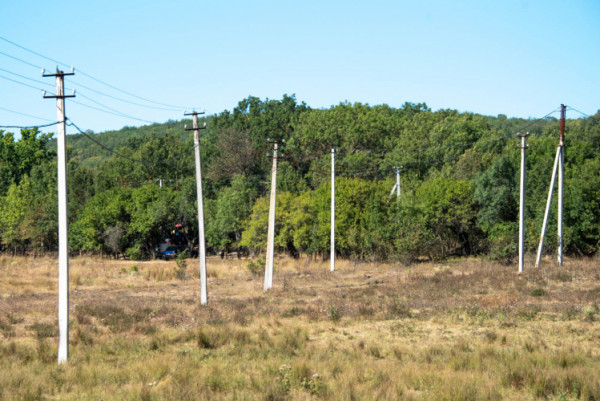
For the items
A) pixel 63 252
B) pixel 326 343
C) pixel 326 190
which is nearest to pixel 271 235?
pixel 326 343

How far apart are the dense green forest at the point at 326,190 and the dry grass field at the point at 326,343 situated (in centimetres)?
1018

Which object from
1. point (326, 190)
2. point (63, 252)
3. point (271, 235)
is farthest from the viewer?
point (326, 190)

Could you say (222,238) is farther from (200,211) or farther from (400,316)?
(400,316)

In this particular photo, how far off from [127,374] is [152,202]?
5161 centimetres

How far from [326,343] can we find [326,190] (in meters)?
37.2

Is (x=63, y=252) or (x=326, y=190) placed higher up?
(x=326, y=190)

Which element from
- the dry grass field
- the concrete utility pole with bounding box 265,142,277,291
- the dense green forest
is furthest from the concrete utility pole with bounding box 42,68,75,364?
the dense green forest

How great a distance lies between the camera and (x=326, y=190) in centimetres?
5291

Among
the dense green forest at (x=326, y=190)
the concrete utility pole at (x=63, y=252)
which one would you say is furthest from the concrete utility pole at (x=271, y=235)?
the concrete utility pole at (x=63, y=252)

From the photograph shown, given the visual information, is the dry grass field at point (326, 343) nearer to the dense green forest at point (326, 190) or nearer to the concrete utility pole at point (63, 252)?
the concrete utility pole at point (63, 252)

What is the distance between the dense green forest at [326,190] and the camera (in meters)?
47.1

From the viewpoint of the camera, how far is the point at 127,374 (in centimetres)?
1201

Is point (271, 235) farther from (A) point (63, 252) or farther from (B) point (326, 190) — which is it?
(B) point (326, 190)

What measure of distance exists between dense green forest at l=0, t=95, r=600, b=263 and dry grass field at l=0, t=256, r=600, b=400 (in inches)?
401
